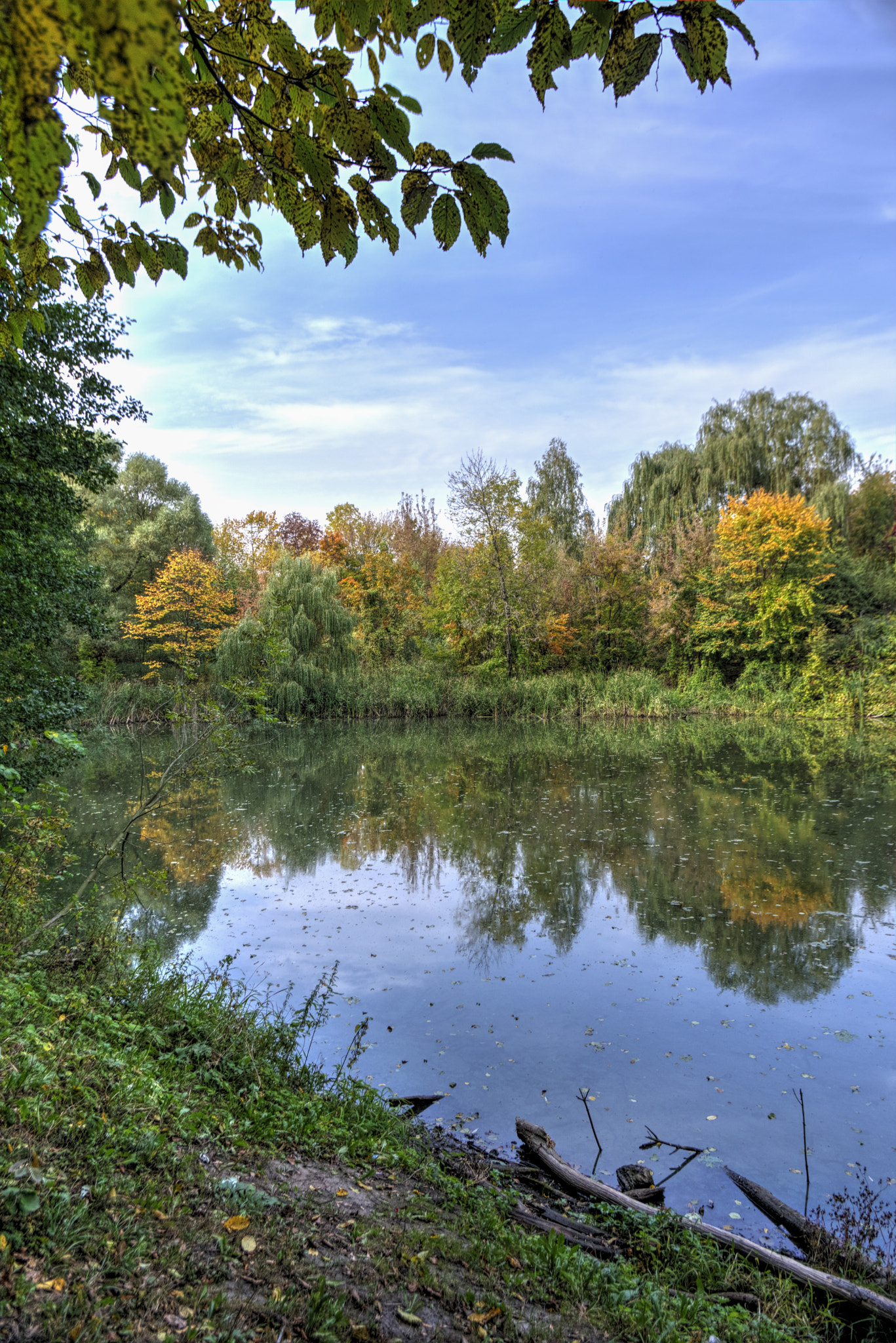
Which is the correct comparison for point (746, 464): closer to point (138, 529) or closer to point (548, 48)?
point (138, 529)

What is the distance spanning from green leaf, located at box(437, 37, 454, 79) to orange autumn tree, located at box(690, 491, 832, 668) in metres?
23.2

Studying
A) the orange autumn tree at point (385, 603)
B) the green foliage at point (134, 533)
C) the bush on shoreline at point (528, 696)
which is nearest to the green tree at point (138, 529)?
the green foliage at point (134, 533)

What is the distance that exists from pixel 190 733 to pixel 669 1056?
16898 millimetres

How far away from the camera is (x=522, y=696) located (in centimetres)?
2438

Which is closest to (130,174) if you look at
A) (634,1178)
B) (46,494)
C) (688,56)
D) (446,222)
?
(446,222)

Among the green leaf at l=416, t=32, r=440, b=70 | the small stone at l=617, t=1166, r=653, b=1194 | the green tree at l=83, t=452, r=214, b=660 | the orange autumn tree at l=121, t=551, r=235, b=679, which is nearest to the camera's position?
the green leaf at l=416, t=32, r=440, b=70

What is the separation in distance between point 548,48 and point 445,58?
47 cm

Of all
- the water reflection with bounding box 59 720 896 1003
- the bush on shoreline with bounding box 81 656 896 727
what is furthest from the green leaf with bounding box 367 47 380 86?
the bush on shoreline with bounding box 81 656 896 727

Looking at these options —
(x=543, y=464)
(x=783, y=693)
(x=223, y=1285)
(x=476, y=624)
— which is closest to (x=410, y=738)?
(x=476, y=624)

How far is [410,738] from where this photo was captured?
19.6 meters

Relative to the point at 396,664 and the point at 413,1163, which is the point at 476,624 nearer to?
the point at 396,664

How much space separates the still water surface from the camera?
3541 mm

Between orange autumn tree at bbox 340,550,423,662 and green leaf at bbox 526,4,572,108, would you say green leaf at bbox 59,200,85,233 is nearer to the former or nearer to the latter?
green leaf at bbox 526,4,572,108

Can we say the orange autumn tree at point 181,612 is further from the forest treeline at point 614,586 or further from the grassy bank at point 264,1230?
the grassy bank at point 264,1230
